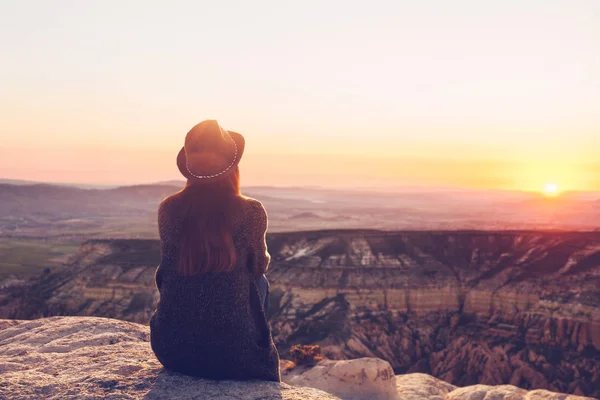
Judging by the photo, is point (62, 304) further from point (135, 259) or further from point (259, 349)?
point (259, 349)

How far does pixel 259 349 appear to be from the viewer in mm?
5480

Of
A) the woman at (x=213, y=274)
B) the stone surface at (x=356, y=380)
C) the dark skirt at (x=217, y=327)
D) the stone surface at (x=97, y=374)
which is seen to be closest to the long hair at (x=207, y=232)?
the woman at (x=213, y=274)

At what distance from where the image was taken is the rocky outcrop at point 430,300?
35.3 m

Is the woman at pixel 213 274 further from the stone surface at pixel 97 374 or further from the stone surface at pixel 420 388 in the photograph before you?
the stone surface at pixel 420 388

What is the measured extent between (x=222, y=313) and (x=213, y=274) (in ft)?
1.33

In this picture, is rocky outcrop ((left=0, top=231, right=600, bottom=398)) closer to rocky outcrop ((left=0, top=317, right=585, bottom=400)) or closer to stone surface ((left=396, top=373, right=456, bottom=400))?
stone surface ((left=396, top=373, right=456, bottom=400))

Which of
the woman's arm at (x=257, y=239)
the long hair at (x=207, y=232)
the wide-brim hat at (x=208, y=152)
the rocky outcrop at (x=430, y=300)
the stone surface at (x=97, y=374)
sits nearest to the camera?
the stone surface at (x=97, y=374)

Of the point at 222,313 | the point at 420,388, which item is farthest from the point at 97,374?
the point at 420,388

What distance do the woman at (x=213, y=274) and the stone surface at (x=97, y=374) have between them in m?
0.27

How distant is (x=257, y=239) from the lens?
17.9ft

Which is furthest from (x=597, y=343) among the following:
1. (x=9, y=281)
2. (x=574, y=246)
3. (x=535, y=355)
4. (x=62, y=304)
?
(x=9, y=281)

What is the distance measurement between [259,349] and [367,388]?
9858 millimetres

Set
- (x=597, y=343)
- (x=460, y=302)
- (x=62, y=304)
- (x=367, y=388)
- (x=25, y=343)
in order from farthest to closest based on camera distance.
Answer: (x=62, y=304), (x=460, y=302), (x=597, y=343), (x=367, y=388), (x=25, y=343)

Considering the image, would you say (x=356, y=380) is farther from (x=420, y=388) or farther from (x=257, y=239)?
(x=257, y=239)
